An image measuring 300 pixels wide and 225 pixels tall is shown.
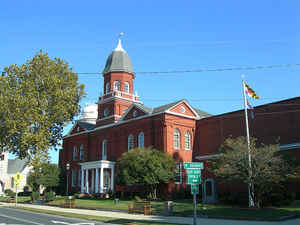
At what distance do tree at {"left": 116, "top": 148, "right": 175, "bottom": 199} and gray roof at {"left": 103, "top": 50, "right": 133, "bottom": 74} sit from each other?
1813cm

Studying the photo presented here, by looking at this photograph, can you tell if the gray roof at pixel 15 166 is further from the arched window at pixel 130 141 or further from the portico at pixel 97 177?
the arched window at pixel 130 141

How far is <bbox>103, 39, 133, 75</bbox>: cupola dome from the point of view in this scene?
49.1 m

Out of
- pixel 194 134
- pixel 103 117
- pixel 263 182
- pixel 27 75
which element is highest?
pixel 27 75

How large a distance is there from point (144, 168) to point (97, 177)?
1305 cm

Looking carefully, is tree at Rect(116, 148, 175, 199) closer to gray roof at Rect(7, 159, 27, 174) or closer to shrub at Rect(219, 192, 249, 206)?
shrub at Rect(219, 192, 249, 206)

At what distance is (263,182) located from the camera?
22.6 m

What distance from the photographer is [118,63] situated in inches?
1956

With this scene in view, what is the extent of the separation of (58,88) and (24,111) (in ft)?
16.7

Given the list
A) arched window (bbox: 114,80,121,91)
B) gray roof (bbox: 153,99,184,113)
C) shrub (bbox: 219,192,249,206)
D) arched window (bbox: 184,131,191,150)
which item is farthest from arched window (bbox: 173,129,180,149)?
arched window (bbox: 114,80,121,91)

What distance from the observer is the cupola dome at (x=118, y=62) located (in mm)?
49125

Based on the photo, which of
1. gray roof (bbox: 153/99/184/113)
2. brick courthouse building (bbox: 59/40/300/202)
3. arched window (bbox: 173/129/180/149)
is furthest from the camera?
gray roof (bbox: 153/99/184/113)

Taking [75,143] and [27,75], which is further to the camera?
[75,143]

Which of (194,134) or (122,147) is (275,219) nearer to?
(194,134)

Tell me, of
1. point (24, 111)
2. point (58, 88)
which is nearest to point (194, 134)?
point (58, 88)
